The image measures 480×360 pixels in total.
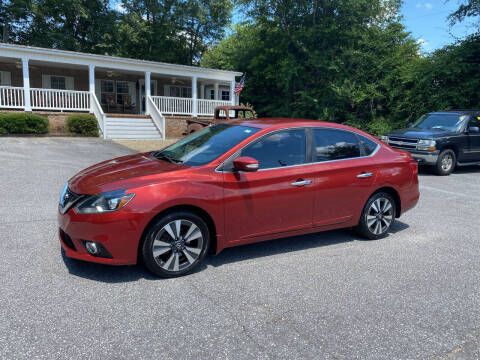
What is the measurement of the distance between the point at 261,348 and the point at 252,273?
1293 mm

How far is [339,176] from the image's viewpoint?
4.75 meters

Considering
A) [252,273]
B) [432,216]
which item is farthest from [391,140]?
[252,273]

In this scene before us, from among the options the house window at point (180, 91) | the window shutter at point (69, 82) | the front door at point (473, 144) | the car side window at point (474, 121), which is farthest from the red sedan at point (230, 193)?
the house window at point (180, 91)

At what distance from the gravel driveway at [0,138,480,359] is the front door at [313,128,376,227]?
488 mm

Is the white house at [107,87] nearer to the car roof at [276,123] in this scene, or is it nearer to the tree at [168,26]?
the tree at [168,26]

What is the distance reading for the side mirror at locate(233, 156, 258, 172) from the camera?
3922 millimetres

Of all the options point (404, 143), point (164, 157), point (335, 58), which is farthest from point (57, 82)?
point (164, 157)

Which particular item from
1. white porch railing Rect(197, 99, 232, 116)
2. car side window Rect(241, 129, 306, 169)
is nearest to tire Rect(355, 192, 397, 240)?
car side window Rect(241, 129, 306, 169)

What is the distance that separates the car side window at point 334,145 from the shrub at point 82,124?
15.5 m

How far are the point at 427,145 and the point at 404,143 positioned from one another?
713 millimetres

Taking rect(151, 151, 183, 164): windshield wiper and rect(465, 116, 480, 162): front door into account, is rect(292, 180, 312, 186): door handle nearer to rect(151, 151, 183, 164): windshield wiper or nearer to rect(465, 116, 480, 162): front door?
rect(151, 151, 183, 164): windshield wiper

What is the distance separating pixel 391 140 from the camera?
11.9 meters

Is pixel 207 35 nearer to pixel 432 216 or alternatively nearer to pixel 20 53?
pixel 20 53

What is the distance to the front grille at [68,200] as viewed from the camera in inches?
146
